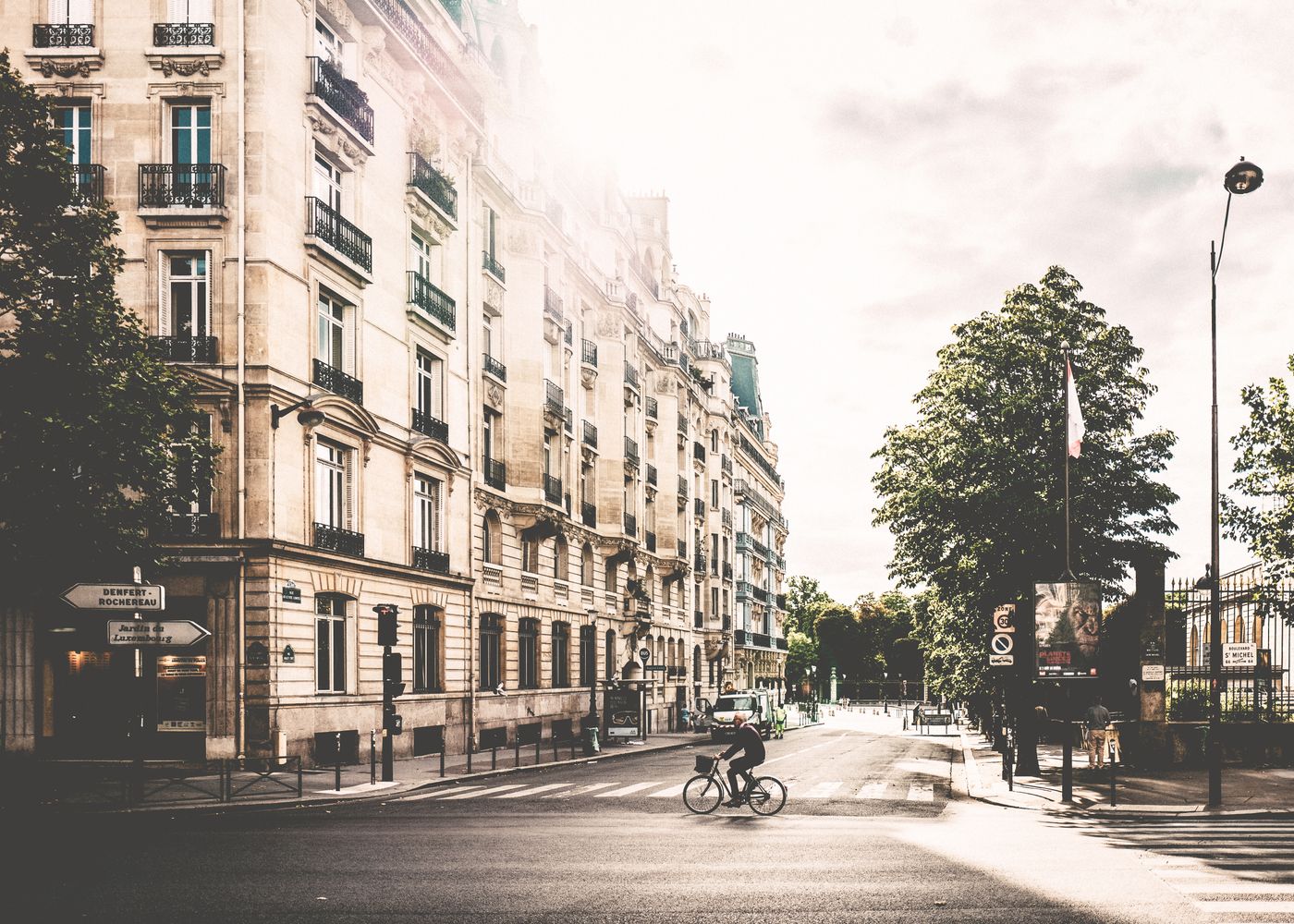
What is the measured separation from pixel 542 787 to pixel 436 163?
71.6 ft

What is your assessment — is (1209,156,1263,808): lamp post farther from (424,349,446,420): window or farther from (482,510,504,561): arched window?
(482,510,504,561): arched window

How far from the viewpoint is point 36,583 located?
2723cm

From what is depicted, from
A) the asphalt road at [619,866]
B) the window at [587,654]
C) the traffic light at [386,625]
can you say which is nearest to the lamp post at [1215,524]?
the asphalt road at [619,866]

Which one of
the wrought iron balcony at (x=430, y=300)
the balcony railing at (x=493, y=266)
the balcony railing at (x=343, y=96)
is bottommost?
the wrought iron balcony at (x=430, y=300)

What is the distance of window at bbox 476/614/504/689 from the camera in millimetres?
44250

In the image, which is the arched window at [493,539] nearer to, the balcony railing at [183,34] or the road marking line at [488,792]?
the road marking line at [488,792]

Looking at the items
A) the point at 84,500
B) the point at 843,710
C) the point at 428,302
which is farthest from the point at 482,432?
the point at 843,710

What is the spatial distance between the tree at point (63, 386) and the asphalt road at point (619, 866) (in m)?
5.15

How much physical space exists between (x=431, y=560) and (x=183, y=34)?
54.7 ft

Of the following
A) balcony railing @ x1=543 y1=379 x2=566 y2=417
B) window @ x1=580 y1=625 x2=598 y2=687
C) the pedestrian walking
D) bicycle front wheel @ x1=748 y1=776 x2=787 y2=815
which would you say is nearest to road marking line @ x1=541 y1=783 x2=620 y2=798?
bicycle front wheel @ x1=748 y1=776 x2=787 y2=815

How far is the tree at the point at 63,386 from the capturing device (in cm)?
2181

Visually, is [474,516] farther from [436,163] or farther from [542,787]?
[542,787]

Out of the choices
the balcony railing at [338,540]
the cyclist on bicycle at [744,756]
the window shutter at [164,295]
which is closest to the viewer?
the cyclist on bicycle at [744,756]

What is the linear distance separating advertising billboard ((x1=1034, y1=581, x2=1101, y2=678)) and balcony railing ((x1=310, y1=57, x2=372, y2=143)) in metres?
21.2
